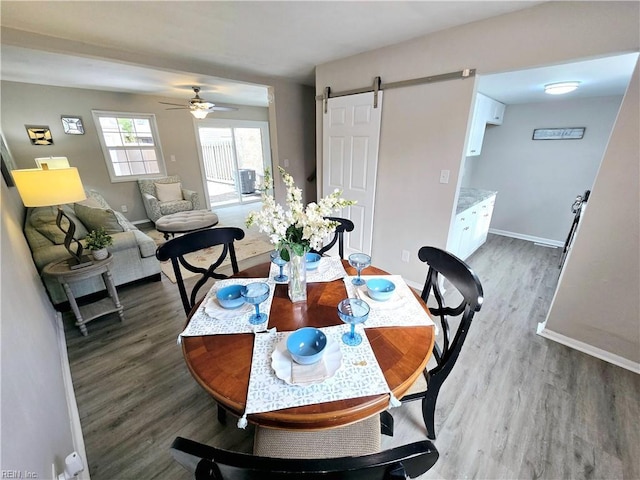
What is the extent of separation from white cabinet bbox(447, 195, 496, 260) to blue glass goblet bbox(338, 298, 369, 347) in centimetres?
182

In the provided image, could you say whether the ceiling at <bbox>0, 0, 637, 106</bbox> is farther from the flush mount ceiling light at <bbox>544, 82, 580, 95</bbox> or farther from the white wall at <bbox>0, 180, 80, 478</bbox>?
the white wall at <bbox>0, 180, 80, 478</bbox>

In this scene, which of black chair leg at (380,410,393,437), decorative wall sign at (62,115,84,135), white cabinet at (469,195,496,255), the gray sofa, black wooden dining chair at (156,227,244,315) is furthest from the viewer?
decorative wall sign at (62,115,84,135)

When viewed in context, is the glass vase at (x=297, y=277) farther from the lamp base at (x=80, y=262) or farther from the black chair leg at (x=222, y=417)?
the lamp base at (x=80, y=262)

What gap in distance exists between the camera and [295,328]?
1094mm

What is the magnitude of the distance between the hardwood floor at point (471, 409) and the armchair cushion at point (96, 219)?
963 mm

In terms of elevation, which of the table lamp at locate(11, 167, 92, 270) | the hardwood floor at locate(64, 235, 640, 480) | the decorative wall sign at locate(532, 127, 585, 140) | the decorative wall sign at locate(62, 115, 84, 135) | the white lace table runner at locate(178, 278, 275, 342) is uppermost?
the decorative wall sign at locate(62, 115, 84, 135)

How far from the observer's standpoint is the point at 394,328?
43.2 inches

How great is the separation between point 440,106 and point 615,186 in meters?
1.31

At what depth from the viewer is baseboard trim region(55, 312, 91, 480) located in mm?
1264

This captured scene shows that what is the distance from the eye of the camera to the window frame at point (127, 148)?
4613 millimetres

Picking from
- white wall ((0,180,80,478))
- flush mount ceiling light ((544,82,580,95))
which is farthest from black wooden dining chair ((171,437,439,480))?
flush mount ceiling light ((544,82,580,95))

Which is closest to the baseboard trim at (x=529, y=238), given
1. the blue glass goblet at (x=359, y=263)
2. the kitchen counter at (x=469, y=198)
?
the kitchen counter at (x=469, y=198)

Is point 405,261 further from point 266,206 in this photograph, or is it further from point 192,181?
point 192,181

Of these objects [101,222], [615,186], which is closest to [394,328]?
[615,186]
